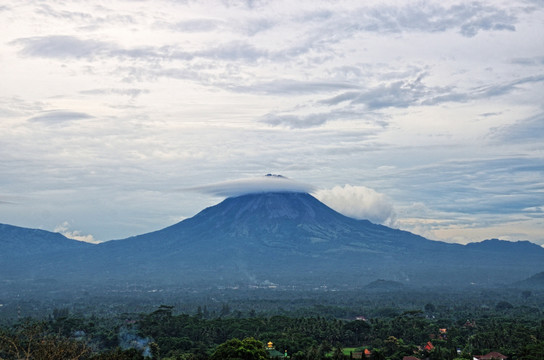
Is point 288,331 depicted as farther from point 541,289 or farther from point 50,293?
point 541,289

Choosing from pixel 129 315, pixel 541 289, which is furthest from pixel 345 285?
pixel 129 315

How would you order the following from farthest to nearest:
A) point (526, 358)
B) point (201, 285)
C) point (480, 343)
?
point (201, 285)
point (480, 343)
point (526, 358)

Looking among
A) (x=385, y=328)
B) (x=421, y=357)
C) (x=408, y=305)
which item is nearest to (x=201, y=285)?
(x=408, y=305)

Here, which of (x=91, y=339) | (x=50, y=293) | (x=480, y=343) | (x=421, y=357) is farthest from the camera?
(x=50, y=293)

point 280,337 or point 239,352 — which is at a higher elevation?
point 239,352

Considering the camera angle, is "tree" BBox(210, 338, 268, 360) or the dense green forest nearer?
"tree" BBox(210, 338, 268, 360)

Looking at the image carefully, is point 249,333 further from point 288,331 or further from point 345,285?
point 345,285

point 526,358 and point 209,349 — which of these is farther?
point 209,349

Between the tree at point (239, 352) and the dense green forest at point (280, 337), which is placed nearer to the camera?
the tree at point (239, 352)

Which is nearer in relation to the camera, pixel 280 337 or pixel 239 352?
pixel 239 352
